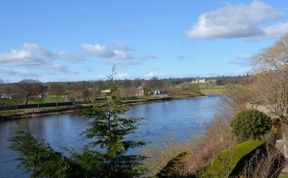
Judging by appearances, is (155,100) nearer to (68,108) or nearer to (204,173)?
(68,108)

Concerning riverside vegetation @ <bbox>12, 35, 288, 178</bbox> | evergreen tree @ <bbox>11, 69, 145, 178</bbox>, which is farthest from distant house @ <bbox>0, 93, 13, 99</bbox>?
evergreen tree @ <bbox>11, 69, 145, 178</bbox>

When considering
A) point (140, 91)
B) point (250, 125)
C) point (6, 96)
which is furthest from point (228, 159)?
point (140, 91)

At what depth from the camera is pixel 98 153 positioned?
26.9ft

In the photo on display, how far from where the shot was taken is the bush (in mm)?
18812

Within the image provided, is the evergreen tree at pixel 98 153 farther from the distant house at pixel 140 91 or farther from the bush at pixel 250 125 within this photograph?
the distant house at pixel 140 91

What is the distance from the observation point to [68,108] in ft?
282

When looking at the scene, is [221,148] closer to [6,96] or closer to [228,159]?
[228,159]

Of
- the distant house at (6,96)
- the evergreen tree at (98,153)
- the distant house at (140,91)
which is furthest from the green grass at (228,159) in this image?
the distant house at (140,91)

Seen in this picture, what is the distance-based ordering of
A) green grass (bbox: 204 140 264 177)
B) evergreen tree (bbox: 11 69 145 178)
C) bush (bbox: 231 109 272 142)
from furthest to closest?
bush (bbox: 231 109 272 142), green grass (bbox: 204 140 264 177), evergreen tree (bbox: 11 69 145 178)

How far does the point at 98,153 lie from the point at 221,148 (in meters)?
11.9

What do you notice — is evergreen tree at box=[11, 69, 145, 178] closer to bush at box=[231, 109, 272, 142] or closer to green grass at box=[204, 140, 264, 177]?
green grass at box=[204, 140, 264, 177]

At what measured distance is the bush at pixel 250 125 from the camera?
1881 cm

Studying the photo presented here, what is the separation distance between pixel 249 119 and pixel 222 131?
14.7 feet

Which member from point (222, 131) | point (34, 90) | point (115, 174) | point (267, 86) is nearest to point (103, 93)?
point (115, 174)
